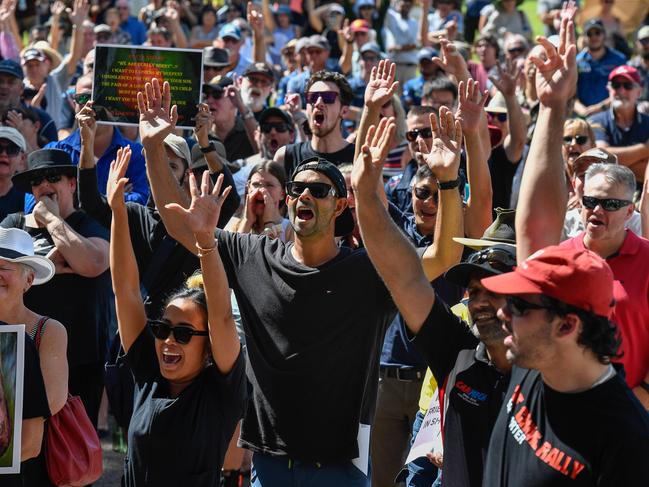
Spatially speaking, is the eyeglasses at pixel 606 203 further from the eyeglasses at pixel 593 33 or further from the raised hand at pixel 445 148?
the eyeglasses at pixel 593 33

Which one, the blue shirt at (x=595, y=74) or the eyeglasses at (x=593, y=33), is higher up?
the eyeglasses at (x=593, y=33)

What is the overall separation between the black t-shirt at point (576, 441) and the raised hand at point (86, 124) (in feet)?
13.0

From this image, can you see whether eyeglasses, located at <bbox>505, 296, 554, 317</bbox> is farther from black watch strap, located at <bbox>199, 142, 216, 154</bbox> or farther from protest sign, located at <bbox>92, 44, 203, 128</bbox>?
protest sign, located at <bbox>92, 44, 203, 128</bbox>

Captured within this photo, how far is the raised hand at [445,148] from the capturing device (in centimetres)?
461

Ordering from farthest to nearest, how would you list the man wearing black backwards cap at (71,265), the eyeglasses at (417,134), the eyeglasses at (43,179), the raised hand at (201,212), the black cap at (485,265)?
the eyeglasses at (417,134)
the eyeglasses at (43,179)
the man wearing black backwards cap at (71,265)
the raised hand at (201,212)
the black cap at (485,265)

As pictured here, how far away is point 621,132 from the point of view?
9.45 metres

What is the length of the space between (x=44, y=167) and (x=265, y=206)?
1387mm

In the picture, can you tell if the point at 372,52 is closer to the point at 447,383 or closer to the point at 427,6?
the point at 427,6

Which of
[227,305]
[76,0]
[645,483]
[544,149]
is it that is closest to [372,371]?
[227,305]

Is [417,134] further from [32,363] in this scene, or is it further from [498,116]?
[32,363]

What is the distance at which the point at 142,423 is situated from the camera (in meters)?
4.37

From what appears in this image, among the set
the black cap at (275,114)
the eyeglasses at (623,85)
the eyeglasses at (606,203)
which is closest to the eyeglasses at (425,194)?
the eyeglasses at (606,203)

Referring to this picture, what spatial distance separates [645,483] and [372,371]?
6.30 feet

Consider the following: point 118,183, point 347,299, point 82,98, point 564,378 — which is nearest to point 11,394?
point 118,183
